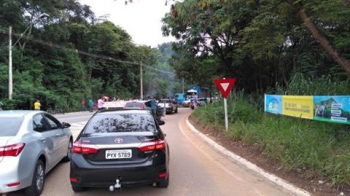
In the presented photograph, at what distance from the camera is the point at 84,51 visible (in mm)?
49844

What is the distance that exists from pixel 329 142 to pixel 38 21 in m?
35.1

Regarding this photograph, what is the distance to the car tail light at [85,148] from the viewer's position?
219 inches

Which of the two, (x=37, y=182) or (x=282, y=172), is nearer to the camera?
(x=37, y=182)

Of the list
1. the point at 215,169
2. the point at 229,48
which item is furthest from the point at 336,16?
the point at 229,48

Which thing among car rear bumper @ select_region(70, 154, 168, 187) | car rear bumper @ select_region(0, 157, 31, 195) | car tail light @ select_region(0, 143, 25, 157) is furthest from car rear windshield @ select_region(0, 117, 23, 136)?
car rear bumper @ select_region(70, 154, 168, 187)

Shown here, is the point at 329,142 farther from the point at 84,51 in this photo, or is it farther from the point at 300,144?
the point at 84,51

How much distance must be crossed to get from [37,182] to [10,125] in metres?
1.11

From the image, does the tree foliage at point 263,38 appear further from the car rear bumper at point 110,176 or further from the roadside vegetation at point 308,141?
the car rear bumper at point 110,176

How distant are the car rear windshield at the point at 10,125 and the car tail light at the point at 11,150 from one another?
42 cm

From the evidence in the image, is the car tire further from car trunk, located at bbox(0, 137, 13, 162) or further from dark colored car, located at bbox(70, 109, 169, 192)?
car trunk, located at bbox(0, 137, 13, 162)

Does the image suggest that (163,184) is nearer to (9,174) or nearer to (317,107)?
(9,174)

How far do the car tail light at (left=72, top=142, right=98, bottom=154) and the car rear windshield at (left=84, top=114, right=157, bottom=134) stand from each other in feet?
1.26

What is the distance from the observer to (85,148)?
5590 millimetres

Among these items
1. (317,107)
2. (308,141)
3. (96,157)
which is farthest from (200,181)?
(317,107)
